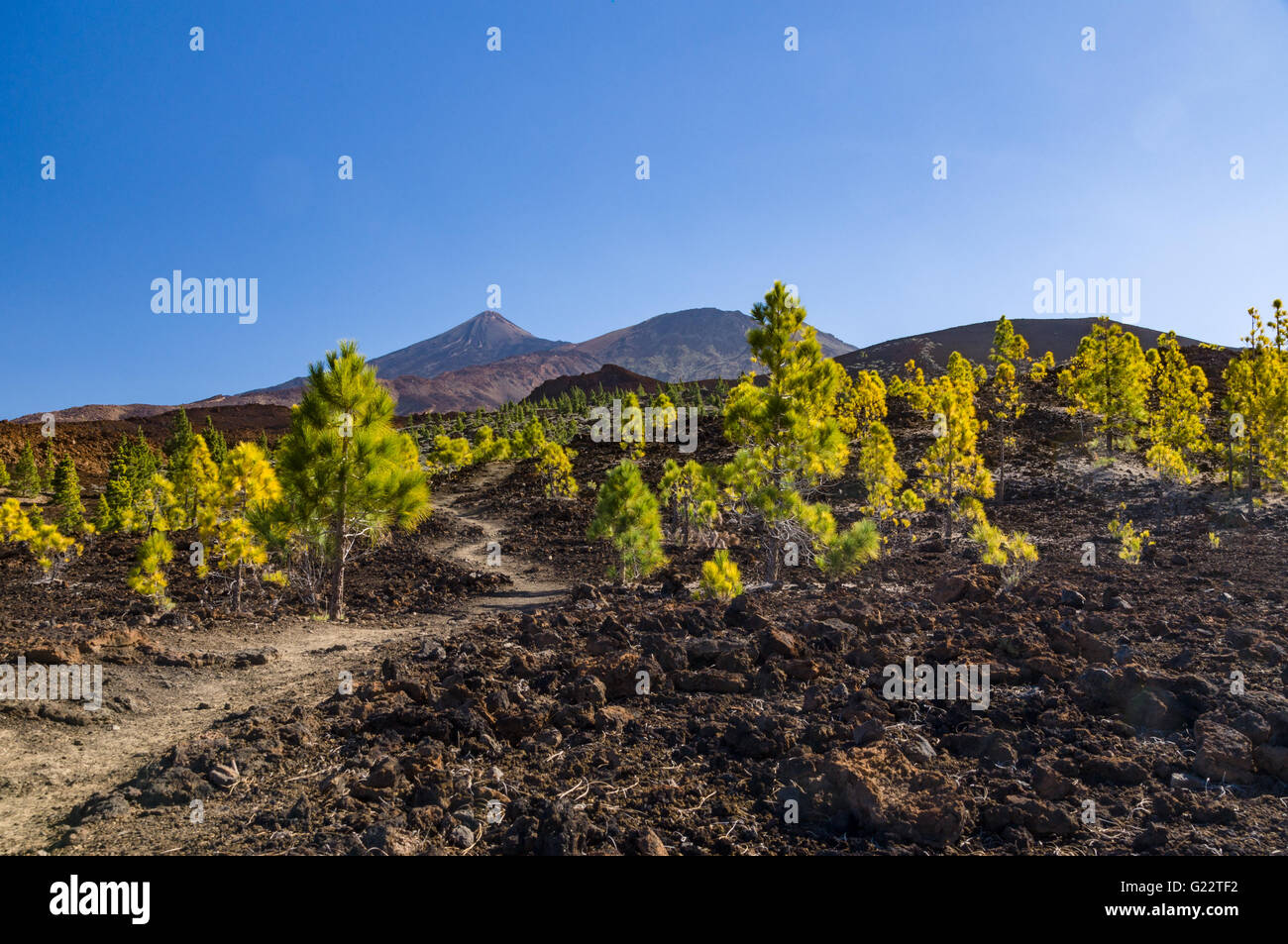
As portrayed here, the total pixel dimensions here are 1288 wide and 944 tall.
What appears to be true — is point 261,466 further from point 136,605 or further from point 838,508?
point 838,508

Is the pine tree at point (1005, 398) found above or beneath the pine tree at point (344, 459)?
above

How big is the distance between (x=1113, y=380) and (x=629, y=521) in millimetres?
18391

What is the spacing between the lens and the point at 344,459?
1229 cm

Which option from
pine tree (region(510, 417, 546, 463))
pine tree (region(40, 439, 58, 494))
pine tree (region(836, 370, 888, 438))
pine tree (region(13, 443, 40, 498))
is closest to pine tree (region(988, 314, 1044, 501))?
pine tree (region(836, 370, 888, 438))

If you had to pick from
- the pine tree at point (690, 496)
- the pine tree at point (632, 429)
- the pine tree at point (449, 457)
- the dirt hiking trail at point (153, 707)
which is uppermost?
→ the pine tree at point (632, 429)

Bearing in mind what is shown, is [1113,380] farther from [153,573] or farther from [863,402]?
[153,573]

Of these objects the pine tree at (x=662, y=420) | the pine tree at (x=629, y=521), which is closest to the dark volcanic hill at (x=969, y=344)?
the pine tree at (x=662, y=420)

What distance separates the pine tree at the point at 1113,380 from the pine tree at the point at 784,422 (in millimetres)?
15635

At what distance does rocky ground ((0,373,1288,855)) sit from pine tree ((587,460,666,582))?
4650 mm

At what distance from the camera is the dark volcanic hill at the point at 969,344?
92.0 meters

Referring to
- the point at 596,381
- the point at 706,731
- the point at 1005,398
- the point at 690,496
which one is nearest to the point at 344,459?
the point at 706,731

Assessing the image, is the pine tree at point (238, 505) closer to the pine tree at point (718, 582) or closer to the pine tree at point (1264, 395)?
the pine tree at point (718, 582)

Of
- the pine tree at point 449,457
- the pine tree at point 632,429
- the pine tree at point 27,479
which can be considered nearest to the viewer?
the pine tree at point 632,429

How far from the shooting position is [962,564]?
1330 centimetres
